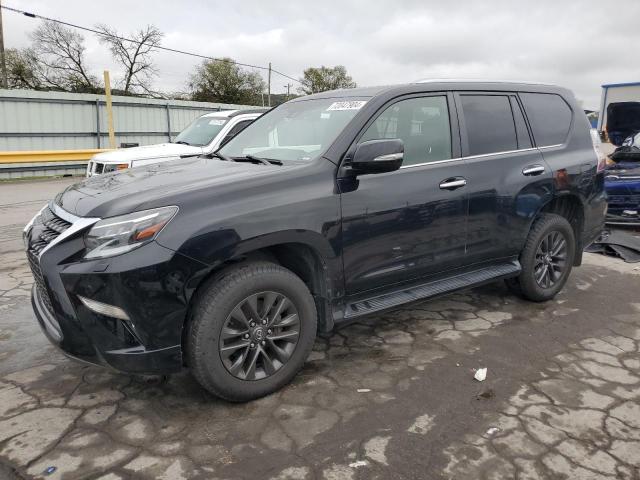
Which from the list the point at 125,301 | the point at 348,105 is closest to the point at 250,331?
the point at 125,301

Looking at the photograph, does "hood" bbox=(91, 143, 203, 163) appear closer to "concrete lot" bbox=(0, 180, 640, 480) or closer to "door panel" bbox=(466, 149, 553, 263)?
"concrete lot" bbox=(0, 180, 640, 480)

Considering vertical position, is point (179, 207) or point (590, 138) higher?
point (590, 138)

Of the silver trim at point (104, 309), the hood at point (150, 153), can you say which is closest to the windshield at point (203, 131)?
the hood at point (150, 153)

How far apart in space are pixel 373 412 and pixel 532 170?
7.78 feet

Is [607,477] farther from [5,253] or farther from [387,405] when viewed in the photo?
[5,253]

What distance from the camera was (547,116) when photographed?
169 inches

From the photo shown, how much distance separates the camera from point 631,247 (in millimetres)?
6305

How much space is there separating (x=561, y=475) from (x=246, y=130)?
127 inches

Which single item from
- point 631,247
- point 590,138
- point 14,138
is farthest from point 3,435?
point 14,138

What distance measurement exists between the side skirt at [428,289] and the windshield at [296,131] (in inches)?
38.9

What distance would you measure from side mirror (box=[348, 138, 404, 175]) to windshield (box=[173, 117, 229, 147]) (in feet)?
19.7

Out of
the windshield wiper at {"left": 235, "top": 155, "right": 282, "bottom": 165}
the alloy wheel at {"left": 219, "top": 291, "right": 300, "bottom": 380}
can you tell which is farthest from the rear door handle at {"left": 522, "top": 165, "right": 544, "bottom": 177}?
the alloy wheel at {"left": 219, "top": 291, "right": 300, "bottom": 380}

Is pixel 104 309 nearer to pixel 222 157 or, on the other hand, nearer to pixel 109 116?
pixel 222 157

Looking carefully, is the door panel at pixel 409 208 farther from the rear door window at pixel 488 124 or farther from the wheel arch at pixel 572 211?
the wheel arch at pixel 572 211
